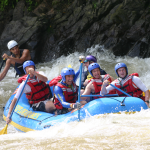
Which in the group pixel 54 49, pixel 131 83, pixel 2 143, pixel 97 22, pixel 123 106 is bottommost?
pixel 2 143

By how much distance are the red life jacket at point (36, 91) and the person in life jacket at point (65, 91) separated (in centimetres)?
44

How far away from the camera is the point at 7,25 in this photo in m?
11.7

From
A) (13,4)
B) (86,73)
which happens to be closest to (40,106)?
(86,73)

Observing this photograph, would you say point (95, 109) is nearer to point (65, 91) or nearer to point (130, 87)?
point (65, 91)

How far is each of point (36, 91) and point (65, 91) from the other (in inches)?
26.4

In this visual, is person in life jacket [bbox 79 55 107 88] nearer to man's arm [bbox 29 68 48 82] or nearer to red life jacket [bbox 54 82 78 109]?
red life jacket [bbox 54 82 78 109]

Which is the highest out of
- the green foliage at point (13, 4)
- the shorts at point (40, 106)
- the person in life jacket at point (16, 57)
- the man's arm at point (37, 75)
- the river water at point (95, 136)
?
the green foliage at point (13, 4)

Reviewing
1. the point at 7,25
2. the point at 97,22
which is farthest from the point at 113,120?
the point at 7,25

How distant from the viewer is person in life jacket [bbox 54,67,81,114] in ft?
13.9

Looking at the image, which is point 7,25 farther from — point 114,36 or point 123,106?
point 123,106

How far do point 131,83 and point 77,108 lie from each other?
1196 mm

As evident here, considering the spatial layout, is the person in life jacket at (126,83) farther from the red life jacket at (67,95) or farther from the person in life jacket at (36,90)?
the person in life jacket at (36,90)

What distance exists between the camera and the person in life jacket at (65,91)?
4227 mm

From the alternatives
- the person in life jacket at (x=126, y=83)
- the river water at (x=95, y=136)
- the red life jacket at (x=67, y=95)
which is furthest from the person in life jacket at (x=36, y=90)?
the person in life jacket at (x=126, y=83)
